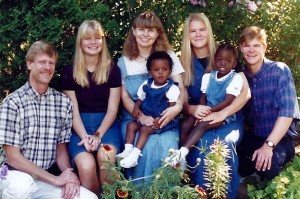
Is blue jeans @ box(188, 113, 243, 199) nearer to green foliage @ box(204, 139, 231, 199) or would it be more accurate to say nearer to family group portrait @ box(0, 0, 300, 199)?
family group portrait @ box(0, 0, 300, 199)

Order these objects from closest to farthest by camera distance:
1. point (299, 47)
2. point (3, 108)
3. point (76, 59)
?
1. point (3, 108)
2. point (76, 59)
3. point (299, 47)

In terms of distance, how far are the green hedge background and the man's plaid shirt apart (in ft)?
1.89

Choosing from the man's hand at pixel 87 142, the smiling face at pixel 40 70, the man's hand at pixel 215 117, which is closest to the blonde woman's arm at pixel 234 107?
the man's hand at pixel 215 117

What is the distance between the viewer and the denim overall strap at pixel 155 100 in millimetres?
4250

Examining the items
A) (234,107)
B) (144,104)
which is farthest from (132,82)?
(234,107)

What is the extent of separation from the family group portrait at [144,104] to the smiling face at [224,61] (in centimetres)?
1

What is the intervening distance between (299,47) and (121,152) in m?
2.15

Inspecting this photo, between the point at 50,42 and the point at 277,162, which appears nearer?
the point at 277,162

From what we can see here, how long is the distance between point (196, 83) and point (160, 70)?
0.49 m

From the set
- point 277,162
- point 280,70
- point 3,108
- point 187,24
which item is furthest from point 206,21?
point 3,108

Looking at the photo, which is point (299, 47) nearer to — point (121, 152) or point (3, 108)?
point (121, 152)

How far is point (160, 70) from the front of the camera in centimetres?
423

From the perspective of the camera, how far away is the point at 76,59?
436cm

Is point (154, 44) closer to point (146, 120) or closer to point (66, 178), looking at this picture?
point (146, 120)
